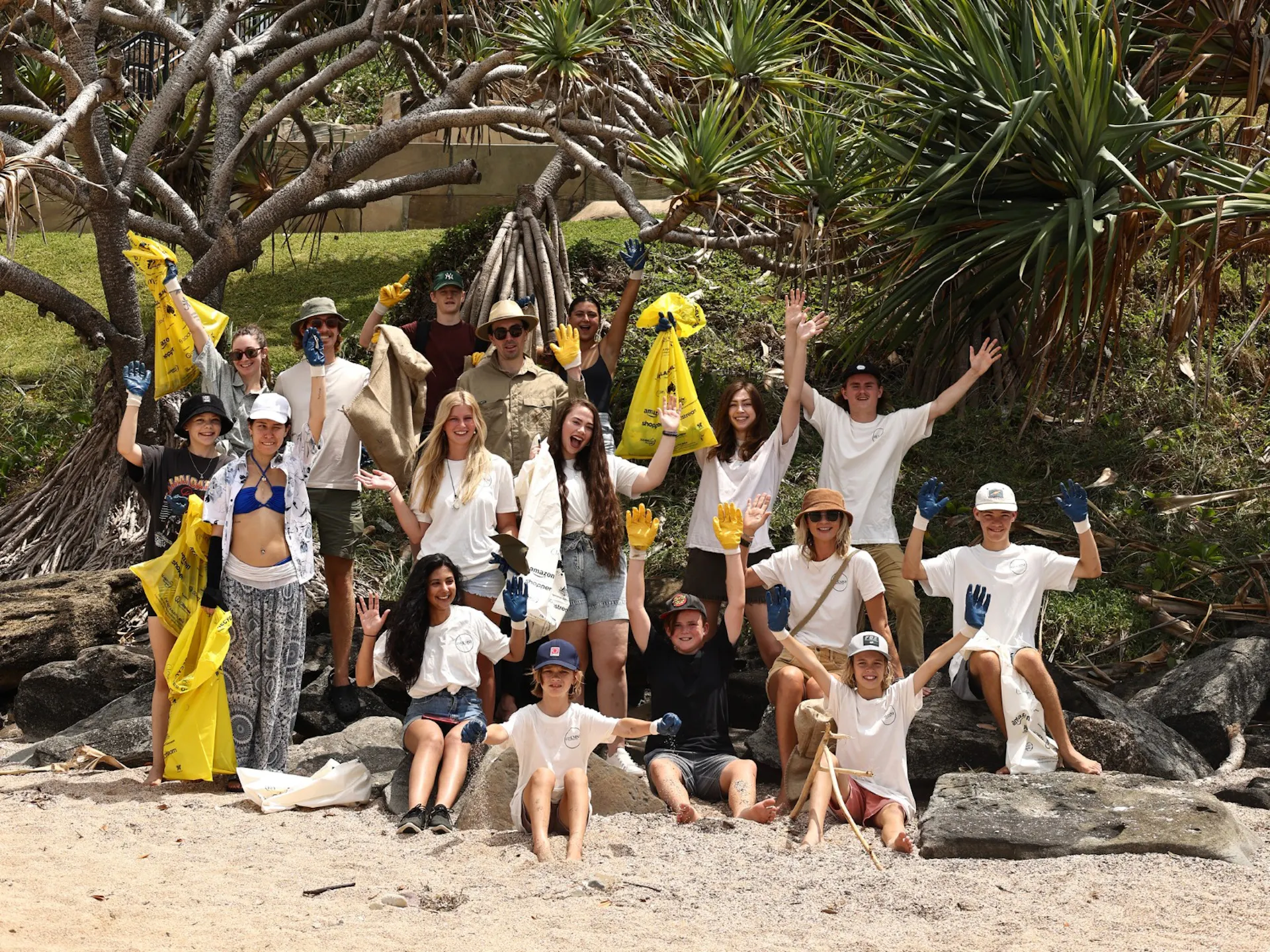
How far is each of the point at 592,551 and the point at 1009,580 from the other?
1861 mm

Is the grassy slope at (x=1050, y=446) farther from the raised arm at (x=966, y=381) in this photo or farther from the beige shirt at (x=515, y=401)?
the beige shirt at (x=515, y=401)

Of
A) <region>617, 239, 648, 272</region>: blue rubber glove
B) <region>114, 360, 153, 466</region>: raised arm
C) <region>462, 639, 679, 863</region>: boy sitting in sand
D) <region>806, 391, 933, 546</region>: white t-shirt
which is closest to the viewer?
<region>462, 639, 679, 863</region>: boy sitting in sand

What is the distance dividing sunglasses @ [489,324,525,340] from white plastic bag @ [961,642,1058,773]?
8.65 ft

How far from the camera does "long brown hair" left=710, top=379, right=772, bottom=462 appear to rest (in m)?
6.95

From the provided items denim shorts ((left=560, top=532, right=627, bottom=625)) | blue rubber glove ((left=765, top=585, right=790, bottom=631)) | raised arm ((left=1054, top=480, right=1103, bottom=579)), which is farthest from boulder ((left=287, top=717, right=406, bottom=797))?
raised arm ((left=1054, top=480, right=1103, bottom=579))

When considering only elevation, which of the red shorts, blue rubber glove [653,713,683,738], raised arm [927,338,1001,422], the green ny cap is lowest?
the red shorts

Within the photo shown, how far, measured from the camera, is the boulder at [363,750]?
21.8ft

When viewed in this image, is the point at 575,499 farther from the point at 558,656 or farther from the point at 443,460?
the point at 558,656

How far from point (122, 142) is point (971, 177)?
20.9ft

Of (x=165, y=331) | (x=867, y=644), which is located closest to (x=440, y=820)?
(x=867, y=644)

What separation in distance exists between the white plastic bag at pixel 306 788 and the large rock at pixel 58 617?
2.43 m

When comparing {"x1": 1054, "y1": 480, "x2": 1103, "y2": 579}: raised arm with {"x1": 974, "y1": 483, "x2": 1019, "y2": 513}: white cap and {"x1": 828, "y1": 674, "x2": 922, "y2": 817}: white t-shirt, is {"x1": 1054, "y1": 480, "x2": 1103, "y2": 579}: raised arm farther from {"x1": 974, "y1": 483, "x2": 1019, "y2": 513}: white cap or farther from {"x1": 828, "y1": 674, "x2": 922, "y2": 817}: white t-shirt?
{"x1": 828, "y1": 674, "x2": 922, "y2": 817}: white t-shirt

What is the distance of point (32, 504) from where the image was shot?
943cm

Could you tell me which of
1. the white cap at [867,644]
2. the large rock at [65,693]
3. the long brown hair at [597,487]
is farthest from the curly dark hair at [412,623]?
the large rock at [65,693]
